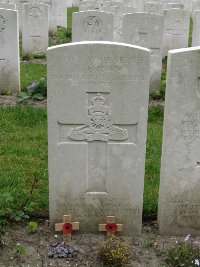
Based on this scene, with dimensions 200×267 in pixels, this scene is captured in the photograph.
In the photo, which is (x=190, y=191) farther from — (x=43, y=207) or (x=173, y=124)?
(x=43, y=207)

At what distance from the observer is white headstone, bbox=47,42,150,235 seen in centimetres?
422

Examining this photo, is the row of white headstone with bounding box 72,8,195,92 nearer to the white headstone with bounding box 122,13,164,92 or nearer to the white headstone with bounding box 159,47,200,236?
the white headstone with bounding box 122,13,164,92

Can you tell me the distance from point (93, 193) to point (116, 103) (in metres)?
0.88

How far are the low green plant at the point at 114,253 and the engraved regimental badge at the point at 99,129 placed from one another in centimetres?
89

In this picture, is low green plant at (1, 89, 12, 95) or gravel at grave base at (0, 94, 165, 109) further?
low green plant at (1, 89, 12, 95)

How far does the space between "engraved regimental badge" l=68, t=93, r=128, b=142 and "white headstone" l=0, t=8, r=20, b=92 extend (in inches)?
197

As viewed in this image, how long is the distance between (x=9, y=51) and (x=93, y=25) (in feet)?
7.00

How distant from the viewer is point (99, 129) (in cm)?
442

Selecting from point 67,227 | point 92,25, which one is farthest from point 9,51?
point 67,227

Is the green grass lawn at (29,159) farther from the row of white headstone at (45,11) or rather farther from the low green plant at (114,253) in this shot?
the row of white headstone at (45,11)

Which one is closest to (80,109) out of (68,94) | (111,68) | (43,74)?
(68,94)

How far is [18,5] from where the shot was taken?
17.1 metres

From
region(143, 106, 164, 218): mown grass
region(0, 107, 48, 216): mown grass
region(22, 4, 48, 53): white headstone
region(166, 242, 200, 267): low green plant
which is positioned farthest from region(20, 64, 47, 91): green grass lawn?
region(166, 242, 200, 267): low green plant

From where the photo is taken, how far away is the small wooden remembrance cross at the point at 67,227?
4531 mm
